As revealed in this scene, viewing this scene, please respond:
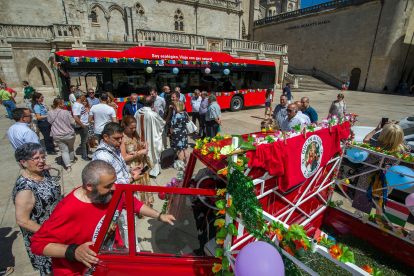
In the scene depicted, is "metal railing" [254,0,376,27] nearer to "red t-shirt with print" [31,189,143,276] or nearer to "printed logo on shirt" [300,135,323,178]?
"printed logo on shirt" [300,135,323,178]

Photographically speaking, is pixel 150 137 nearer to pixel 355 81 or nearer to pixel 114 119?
pixel 114 119

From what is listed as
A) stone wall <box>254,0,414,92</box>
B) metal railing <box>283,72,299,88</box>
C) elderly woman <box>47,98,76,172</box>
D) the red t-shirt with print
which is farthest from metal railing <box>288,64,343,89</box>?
the red t-shirt with print

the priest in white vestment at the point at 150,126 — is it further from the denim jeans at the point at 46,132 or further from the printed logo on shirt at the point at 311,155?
the denim jeans at the point at 46,132

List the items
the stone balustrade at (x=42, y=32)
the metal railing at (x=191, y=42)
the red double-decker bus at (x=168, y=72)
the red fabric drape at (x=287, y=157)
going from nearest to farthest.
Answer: the red fabric drape at (x=287, y=157)
the red double-decker bus at (x=168, y=72)
the stone balustrade at (x=42, y=32)
the metal railing at (x=191, y=42)

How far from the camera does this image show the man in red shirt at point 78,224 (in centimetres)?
162

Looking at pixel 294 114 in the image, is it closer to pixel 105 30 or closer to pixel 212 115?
pixel 212 115

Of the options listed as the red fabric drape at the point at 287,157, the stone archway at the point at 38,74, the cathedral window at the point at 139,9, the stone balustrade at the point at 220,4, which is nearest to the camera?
the red fabric drape at the point at 287,157

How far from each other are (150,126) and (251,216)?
344 cm

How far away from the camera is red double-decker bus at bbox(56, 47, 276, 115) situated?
8227mm

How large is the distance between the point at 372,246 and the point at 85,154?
280 inches

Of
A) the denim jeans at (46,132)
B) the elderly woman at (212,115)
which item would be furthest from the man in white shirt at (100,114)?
the elderly woman at (212,115)

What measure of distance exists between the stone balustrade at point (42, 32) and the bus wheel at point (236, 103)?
14.0 meters

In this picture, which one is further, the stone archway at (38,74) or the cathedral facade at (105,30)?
the stone archway at (38,74)

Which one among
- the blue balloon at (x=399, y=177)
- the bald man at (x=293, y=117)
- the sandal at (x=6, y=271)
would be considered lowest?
the sandal at (x=6, y=271)
